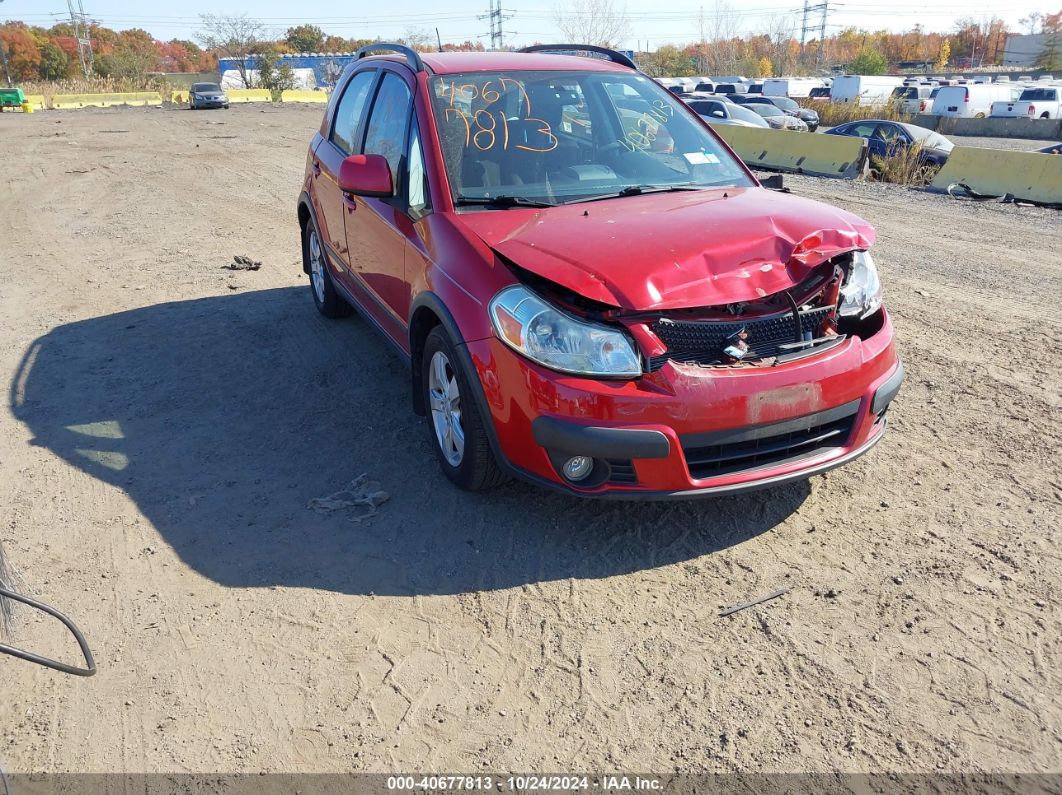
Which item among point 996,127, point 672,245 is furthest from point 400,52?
point 996,127

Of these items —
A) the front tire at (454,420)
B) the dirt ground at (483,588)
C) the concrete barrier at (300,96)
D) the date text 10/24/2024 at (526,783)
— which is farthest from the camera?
the concrete barrier at (300,96)

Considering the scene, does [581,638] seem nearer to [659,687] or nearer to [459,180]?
[659,687]

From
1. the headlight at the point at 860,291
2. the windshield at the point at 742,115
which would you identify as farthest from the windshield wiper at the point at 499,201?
the windshield at the point at 742,115

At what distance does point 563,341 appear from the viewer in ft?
10.3

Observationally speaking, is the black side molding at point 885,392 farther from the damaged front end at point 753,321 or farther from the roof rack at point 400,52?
the roof rack at point 400,52

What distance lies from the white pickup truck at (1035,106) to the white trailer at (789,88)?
9.62 m

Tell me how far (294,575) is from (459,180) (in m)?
1.95

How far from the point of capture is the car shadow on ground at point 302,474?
3.41 metres

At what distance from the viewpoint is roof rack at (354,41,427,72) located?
A: 456cm

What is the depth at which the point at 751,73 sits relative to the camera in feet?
256

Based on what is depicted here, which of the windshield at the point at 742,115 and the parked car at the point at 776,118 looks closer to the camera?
the windshield at the point at 742,115

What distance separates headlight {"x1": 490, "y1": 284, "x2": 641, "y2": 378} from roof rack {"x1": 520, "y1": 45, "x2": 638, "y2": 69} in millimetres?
2707

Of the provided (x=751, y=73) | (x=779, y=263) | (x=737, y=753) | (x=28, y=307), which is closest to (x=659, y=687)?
(x=737, y=753)

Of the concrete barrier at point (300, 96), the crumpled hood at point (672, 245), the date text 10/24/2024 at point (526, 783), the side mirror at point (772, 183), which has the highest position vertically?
the concrete barrier at point (300, 96)
